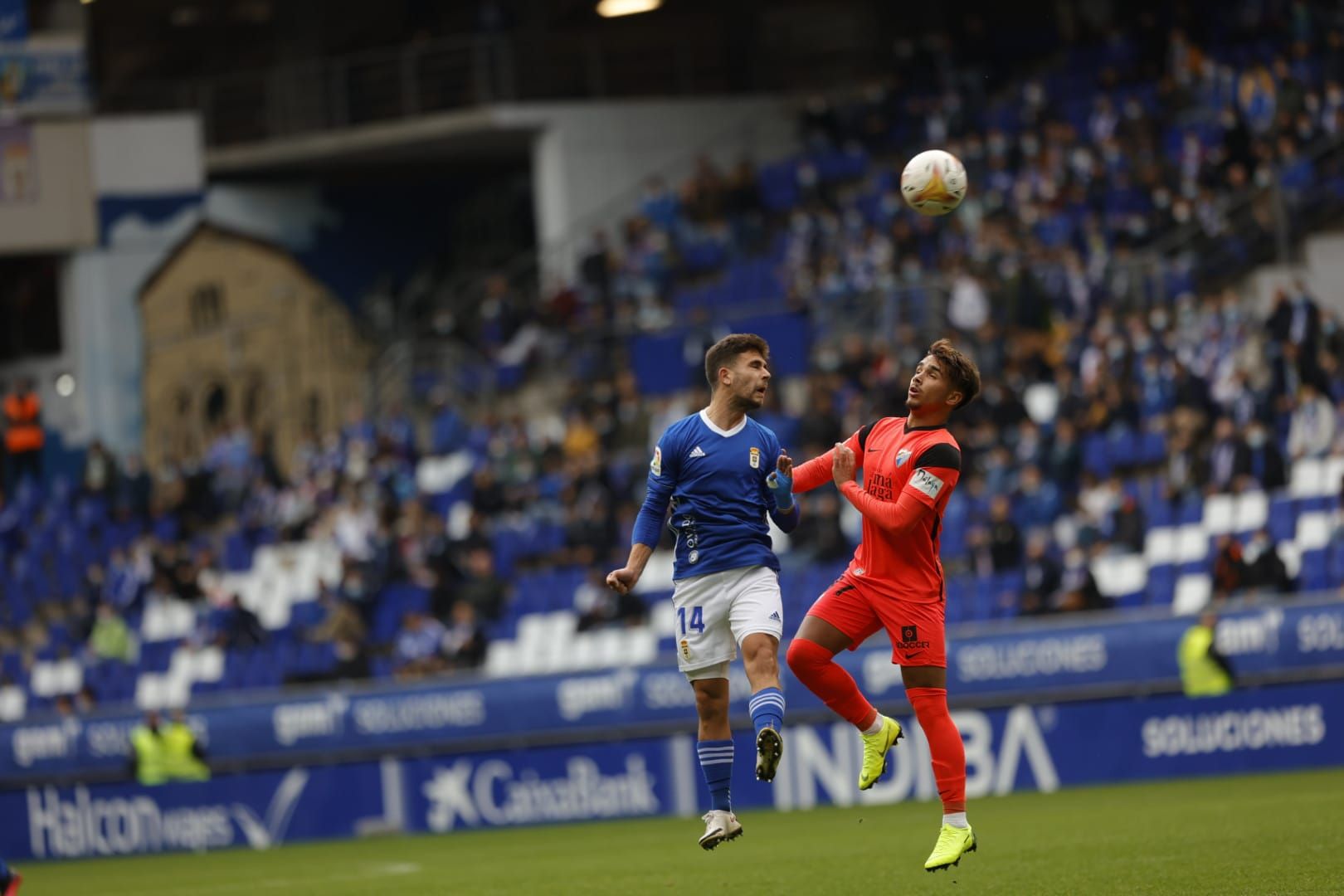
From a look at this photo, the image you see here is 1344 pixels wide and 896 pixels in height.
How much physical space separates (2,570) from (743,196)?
37.8 ft

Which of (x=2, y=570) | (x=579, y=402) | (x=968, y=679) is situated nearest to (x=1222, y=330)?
(x=968, y=679)

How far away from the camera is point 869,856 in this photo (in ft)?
39.0

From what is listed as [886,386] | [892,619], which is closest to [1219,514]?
[886,386]

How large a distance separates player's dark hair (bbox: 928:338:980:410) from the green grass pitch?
214 centimetres

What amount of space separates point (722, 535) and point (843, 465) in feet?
2.30

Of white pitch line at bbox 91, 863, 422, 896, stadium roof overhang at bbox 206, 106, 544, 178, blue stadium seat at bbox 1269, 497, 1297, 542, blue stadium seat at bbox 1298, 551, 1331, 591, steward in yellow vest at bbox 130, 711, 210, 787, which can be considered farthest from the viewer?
stadium roof overhang at bbox 206, 106, 544, 178

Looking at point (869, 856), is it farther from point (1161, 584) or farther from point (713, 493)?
point (1161, 584)

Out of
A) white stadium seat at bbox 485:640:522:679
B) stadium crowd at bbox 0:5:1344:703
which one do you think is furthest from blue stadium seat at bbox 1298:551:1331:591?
white stadium seat at bbox 485:640:522:679

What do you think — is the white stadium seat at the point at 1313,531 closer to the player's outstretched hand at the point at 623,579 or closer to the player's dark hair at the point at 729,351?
the player's dark hair at the point at 729,351

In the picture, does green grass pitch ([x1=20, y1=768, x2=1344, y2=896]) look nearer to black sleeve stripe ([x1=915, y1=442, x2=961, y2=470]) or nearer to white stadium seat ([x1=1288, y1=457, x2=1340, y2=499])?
black sleeve stripe ([x1=915, y1=442, x2=961, y2=470])

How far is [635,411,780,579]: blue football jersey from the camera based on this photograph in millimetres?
9562

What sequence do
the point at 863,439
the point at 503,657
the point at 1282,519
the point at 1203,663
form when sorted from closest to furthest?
the point at 863,439
the point at 1203,663
the point at 1282,519
the point at 503,657

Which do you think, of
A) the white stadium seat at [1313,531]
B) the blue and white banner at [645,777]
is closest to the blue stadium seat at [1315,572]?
the white stadium seat at [1313,531]

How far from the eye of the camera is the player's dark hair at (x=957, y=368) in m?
9.15
